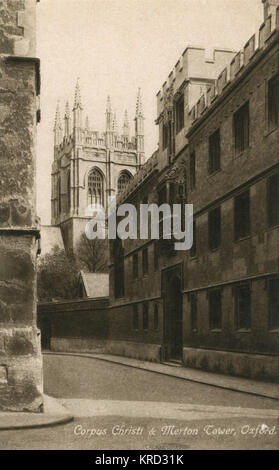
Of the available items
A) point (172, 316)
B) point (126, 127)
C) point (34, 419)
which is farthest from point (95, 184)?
point (34, 419)

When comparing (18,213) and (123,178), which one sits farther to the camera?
(123,178)

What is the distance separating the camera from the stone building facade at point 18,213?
1355 cm

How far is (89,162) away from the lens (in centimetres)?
9456

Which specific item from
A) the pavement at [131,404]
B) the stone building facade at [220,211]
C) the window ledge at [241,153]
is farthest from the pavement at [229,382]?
the window ledge at [241,153]

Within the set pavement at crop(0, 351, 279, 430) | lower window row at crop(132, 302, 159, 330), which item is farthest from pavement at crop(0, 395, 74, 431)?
lower window row at crop(132, 302, 159, 330)

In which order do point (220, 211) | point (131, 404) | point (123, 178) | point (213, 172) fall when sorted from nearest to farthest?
point (131, 404)
point (220, 211)
point (213, 172)
point (123, 178)

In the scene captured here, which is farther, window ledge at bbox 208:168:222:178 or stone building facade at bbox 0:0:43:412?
window ledge at bbox 208:168:222:178

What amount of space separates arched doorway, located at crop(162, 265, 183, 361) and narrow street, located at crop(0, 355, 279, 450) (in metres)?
11.0

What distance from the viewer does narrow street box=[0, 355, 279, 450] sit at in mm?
9797

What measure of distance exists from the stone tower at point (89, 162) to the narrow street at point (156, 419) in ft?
236

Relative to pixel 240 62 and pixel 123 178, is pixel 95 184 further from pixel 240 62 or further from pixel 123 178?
pixel 240 62

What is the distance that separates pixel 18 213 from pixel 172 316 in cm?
1893

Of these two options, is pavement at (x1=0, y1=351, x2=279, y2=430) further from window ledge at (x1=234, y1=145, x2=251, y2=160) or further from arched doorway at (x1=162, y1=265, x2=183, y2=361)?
window ledge at (x1=234, y1=145, x2=251, y2=160)

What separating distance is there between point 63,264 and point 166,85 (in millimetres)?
46148
